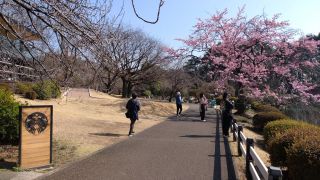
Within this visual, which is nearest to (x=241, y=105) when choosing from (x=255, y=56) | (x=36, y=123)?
(x=255, y=56)

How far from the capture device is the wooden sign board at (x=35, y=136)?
954 centimetres

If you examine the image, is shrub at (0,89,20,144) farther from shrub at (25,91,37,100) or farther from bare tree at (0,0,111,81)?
shrub at (25,91,37,100)

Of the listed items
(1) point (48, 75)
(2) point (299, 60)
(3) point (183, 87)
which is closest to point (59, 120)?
(1) point (48, 75)

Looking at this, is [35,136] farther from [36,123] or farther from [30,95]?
[30,95]

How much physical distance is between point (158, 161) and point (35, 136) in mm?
2986

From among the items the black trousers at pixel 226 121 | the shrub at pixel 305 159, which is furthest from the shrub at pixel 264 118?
the shrub at pixel 305 159

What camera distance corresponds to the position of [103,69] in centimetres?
912

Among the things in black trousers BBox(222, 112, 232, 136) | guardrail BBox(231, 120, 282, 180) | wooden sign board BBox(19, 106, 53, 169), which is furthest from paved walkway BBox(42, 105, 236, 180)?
black trousers BBox(222, 112, 232, 136)

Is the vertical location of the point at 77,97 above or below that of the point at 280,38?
below

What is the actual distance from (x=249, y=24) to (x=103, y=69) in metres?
25.4

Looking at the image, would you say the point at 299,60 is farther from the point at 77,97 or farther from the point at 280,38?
the point at 77,97

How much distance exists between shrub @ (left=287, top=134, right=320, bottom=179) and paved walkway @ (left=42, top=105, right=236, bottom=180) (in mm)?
1530

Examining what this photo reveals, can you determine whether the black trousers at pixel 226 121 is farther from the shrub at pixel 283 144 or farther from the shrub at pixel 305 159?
the shrub at pixel 305 159

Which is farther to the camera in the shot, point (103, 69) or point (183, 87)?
point (183, 87)
